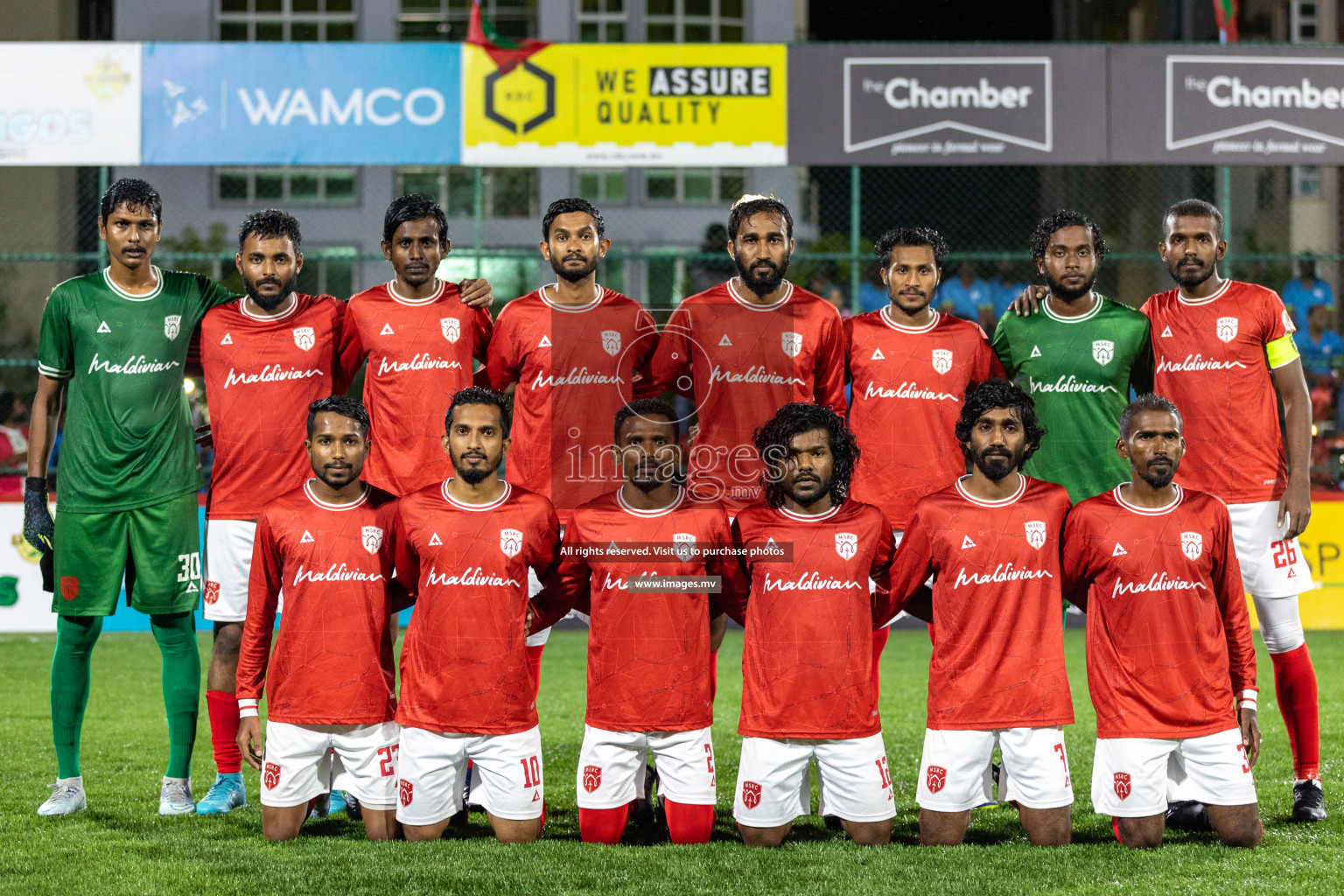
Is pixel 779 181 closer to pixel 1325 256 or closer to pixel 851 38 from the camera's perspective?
pixel 851 38

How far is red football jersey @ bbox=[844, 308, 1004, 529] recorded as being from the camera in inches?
198

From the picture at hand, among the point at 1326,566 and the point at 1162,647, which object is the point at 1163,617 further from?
the point at 1326,566

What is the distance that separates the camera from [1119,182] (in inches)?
807

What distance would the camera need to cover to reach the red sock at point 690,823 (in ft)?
14.6

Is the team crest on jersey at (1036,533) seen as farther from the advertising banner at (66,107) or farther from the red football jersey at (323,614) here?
the advertising banner at (66,107)

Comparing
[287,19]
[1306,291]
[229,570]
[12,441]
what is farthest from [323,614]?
[287,19]

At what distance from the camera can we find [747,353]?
504 cm

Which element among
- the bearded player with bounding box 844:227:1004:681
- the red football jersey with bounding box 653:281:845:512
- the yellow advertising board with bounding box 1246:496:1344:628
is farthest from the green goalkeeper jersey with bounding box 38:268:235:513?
the yellow advertising board with bounding box 1246:496:1344:628

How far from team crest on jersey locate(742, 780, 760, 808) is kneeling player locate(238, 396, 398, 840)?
1.13m

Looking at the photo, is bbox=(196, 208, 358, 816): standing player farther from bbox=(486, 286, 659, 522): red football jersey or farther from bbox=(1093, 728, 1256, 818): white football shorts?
bbox=(1093, 728, 1256, 818): white football shorts

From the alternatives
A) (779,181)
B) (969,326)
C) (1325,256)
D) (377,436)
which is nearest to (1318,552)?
(1325,256)

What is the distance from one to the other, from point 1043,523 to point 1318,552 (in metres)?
6.93

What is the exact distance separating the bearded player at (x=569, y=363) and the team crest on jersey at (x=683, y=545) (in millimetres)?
587

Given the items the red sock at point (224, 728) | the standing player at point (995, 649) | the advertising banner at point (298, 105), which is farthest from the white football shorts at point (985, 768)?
the advertising banner at point (298, 105)
